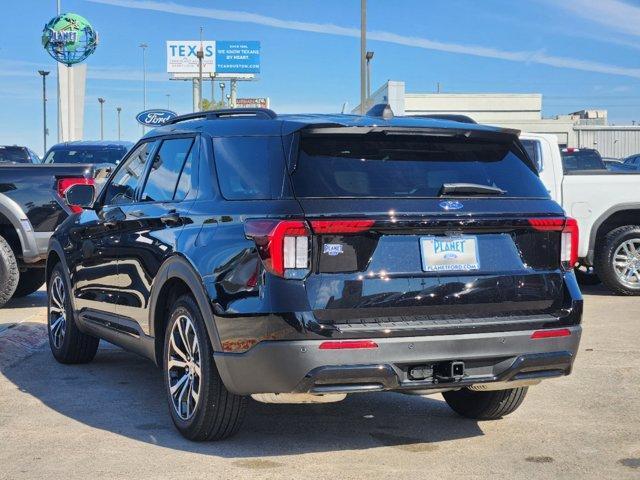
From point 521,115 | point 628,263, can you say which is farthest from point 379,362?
point 521,115

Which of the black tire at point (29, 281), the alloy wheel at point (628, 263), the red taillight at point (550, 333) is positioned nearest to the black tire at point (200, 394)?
the red taillight at point (550, 333)

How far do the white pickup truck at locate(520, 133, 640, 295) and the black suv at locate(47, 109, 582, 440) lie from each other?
23.0ft

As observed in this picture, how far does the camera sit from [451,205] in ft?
16.6

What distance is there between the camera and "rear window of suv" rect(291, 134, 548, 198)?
5.05m

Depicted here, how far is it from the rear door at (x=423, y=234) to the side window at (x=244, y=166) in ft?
0.65

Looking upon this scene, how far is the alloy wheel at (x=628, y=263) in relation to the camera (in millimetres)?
12859

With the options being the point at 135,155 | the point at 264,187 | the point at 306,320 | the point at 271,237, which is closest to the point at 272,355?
the point at 306,320

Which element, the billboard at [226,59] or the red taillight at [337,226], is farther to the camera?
the billboard at [226,59]

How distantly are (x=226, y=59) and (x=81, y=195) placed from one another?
102866 millimetres

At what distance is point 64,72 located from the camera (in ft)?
149

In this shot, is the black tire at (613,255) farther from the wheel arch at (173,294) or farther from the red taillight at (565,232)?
the wheel arch at (173,294)

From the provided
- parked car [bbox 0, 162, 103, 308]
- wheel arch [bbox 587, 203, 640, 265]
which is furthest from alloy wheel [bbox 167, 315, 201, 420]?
wheel arch [bbox 587, 203, 640, 265]

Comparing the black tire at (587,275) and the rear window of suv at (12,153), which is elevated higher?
the rear window of suv at (12,153)

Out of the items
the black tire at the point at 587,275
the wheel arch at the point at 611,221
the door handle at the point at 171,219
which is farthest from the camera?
the black tire at the point at 587,275
